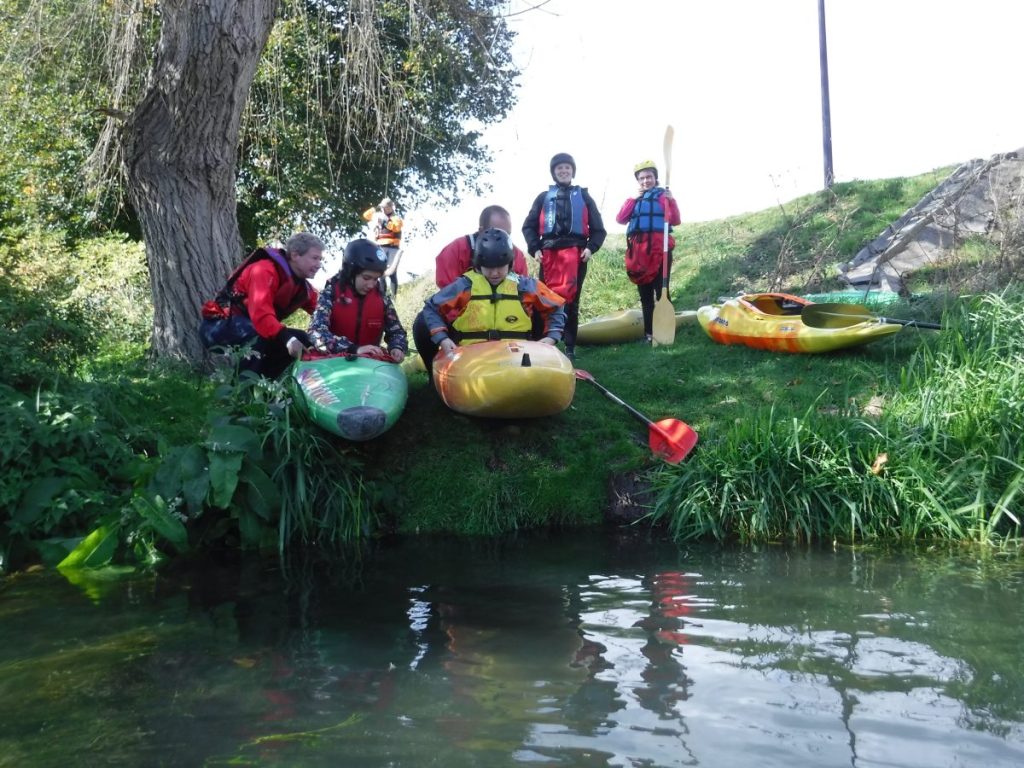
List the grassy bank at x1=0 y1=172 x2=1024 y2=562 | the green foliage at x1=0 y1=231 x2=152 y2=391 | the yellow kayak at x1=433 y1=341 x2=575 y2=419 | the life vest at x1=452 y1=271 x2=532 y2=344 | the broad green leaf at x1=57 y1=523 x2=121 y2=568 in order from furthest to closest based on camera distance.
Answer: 1. the life vest at x1=452 y1=271 x2=532 y2=344
2. the green foliage at x1=0 y1=231 x2=152 y2=391
3. the yellow kayak at x1=433 y1=341 x2=575 y2=419
4. the grassy bank at x1=0 y1=172 x2=1024 y2=562
5. the broad green leaf at x1=57 y1=523 x2=121 y2=568

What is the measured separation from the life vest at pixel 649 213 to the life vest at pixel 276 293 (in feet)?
10.8

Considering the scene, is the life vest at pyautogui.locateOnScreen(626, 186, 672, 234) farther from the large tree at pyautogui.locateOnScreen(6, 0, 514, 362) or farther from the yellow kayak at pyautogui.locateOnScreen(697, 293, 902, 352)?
the large tree at pyautogui.locateOnScreen(6, 0, 514, 362)

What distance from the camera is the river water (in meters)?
2.81

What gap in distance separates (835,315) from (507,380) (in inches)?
137

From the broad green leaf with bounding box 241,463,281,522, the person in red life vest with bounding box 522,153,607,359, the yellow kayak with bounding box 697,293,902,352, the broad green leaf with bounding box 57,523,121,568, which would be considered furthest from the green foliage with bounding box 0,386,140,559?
the yellow kayak with bounding box 697,293,902,352

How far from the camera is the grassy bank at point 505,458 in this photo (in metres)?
→ 5.35

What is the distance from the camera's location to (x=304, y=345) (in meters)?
6.27

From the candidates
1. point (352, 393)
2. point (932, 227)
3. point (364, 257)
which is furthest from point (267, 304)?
point (932, 227)

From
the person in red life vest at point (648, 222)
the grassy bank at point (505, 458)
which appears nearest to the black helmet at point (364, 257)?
the grassy bank at point (505, 458)

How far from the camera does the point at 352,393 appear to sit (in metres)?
5.53

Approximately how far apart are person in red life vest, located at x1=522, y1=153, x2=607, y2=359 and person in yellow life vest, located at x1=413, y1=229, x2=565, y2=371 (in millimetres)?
1384

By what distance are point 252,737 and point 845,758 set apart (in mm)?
1717

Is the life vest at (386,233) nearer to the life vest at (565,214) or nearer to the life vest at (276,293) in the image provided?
the life vest at (565,214)

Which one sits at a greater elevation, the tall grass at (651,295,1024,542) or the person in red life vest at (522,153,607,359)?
the person in red life vest at (522,153,607,359)
